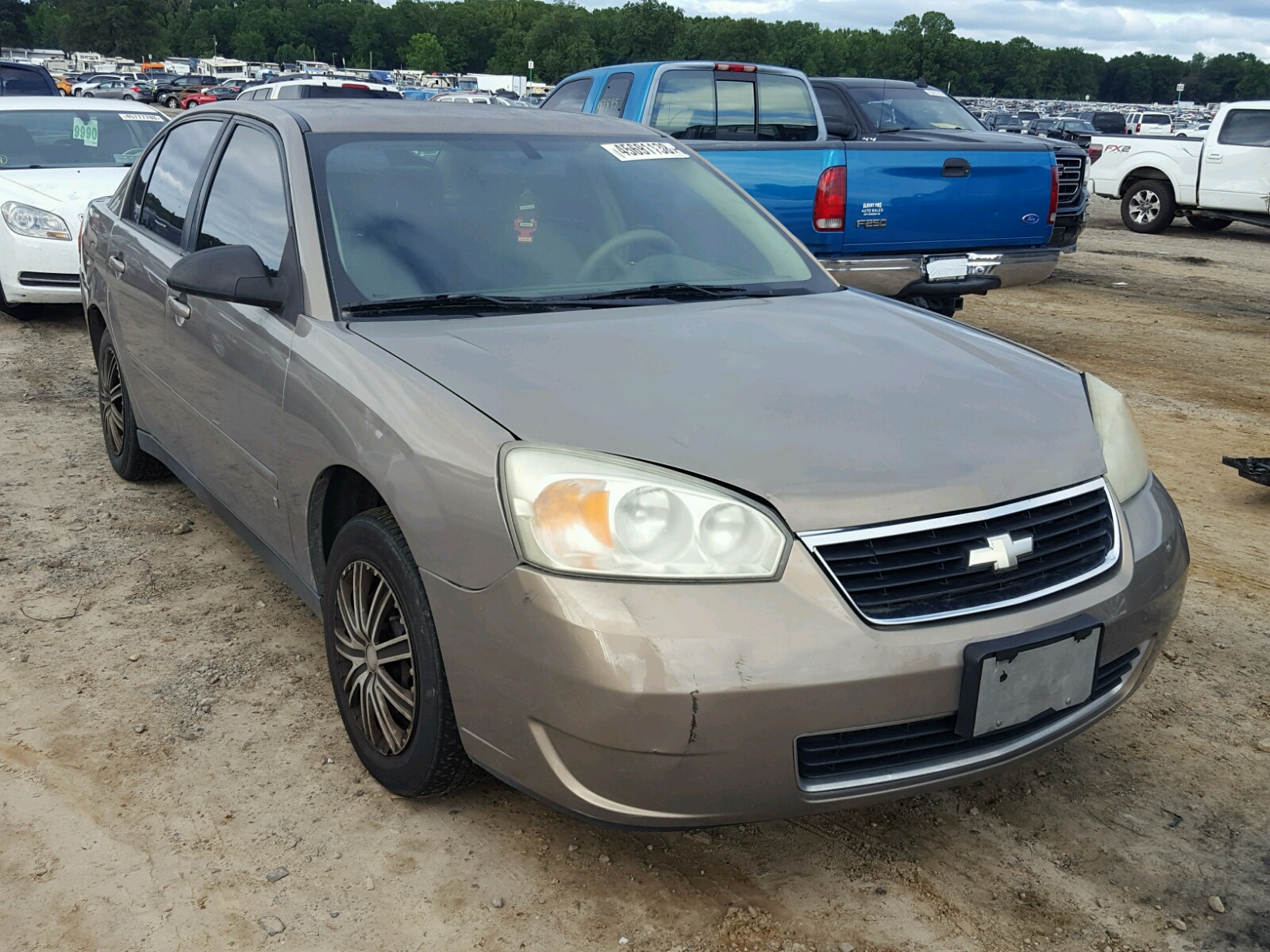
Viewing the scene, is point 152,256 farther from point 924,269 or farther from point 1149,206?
point 1149,206

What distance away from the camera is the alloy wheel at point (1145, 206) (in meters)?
16.8

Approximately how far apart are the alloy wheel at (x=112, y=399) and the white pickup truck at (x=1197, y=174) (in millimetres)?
14703

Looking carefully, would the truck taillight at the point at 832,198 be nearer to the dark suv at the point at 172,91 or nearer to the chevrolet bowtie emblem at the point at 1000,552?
the chevrolet bowtie emblem at the point at 1000,552

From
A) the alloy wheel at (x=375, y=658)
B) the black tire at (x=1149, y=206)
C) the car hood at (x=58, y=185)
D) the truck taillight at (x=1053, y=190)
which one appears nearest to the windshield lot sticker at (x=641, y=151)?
the alloy wheel at (x=375, y=658)

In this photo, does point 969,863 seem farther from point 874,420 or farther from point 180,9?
point 180,9

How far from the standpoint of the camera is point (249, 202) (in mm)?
3574

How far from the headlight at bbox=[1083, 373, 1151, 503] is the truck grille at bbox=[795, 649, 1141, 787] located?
65cm

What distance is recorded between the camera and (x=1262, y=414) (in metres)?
6.96

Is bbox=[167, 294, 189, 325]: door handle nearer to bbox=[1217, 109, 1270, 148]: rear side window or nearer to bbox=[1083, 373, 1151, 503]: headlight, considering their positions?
bbox=[1083, 373, 1151, 503]: headlight

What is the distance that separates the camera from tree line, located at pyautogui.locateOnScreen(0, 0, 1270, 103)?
13500cm

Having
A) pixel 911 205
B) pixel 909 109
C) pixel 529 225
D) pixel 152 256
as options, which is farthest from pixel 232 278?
pixel 909 109

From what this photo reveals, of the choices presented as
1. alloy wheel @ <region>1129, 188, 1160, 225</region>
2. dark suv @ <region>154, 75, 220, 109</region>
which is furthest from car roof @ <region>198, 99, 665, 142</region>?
dark suv @ <region>154, 75, 220, 109</region>

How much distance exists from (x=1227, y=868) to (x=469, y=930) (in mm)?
1654

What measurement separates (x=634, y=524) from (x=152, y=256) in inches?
108
